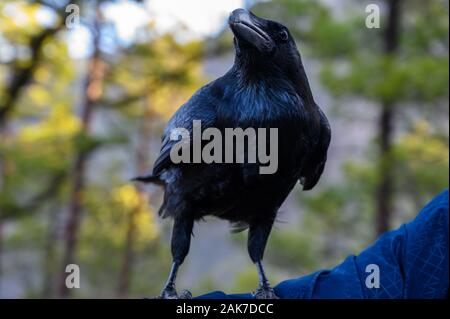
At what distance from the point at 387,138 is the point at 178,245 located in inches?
250

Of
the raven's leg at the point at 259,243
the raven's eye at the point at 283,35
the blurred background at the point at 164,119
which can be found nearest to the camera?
the raven's eye at the point at 283,35

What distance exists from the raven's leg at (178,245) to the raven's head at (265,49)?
21.2 inches

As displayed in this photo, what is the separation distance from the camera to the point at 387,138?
7.67m

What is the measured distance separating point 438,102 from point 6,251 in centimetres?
1151

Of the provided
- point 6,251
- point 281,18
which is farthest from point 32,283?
point 281,18

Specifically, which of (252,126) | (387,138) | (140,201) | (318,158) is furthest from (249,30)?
(140,201)

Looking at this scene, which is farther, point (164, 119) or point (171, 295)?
point (164, 119)

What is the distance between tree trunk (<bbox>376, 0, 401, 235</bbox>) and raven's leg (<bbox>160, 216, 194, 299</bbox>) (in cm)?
586

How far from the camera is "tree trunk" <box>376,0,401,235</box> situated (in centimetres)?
753

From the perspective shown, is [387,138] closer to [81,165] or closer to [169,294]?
[81,165]

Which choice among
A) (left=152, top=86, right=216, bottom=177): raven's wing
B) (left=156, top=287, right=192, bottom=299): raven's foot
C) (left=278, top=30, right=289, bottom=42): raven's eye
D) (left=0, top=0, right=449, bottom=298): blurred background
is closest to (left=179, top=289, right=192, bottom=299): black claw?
(left=156, top=287, right=192, bottom=299): raven's foot

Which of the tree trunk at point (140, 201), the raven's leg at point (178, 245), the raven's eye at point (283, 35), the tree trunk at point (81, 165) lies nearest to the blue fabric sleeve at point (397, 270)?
the raven's leg at point (178, 245)

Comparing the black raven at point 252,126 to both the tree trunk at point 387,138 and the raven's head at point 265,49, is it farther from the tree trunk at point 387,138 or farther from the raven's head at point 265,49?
the tree trunk at point 387,138

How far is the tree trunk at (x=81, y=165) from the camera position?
8.29 meters
